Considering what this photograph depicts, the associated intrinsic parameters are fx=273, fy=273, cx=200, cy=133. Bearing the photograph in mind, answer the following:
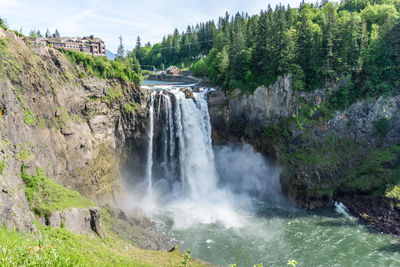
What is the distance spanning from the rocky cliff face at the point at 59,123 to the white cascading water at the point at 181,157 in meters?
2.41

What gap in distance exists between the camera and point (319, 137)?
33.9m

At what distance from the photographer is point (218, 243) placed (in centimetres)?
2403

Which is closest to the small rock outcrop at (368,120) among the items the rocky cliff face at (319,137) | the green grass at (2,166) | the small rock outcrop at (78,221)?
the rocky cliff face at (319,137)

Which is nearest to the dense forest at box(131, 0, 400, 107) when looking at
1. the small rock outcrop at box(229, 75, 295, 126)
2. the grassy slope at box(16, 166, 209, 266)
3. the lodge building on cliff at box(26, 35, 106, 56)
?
the small rock outcrop at box(229, 75, 295, 126)

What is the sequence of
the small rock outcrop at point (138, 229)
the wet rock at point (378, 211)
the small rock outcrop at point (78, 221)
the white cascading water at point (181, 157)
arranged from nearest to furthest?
the small rock outcrop at point (78, 221)
the small rock outcrop at point (138, 229)
the wet rock at point (378, 211)
the white cascading water at point (181, 157)

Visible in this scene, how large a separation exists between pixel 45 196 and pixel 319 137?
29832mm

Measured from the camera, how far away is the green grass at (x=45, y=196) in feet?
53.1

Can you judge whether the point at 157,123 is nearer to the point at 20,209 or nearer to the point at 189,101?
the point at 189,101

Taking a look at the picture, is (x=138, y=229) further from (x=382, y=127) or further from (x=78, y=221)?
(x=382, y=127)

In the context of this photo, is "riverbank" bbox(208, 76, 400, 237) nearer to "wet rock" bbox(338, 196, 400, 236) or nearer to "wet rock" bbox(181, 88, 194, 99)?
"wet rock" bbox(338, 196, 400, 236)

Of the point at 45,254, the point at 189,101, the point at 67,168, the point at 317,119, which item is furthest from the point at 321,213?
the point at 45,254

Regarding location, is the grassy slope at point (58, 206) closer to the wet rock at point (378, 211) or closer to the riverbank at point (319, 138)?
the riverbank at point (319, 138)

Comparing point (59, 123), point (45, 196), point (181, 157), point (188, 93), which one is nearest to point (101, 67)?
point (59, 123)

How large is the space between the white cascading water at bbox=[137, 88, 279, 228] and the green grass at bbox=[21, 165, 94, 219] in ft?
43.5
